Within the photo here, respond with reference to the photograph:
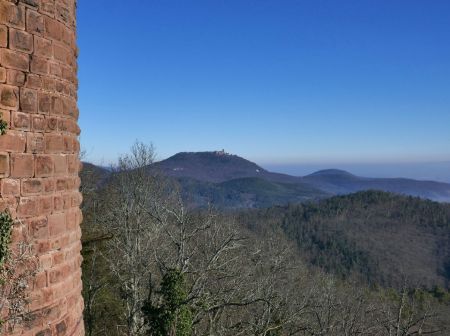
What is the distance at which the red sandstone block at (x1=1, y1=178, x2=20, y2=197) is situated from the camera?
2.24m

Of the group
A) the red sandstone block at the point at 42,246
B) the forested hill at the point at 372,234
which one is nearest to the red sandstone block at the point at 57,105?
the red sandstone block at the point at 42,246

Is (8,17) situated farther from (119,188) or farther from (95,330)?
(119,188)

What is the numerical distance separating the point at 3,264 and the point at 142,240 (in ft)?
69.4

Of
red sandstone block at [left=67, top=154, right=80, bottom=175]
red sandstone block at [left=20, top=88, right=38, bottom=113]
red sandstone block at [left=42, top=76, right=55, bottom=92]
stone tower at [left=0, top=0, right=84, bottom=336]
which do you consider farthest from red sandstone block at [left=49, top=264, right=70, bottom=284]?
red sandstone block at [left=42, top=76, right=55, bottom=92]

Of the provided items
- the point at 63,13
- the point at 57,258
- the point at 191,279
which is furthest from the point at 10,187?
the point at 191,279

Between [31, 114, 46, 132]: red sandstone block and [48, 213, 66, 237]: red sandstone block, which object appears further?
[48, 213, 66, 237]: red sandstone block

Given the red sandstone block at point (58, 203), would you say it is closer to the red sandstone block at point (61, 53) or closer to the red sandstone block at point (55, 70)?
the red sandstone block at point (55, 70)

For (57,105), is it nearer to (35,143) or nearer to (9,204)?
(35,143)

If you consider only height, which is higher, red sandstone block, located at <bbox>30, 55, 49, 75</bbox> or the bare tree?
red sandstone block, located at <bbox>30, 55, 49, 75</bbox>

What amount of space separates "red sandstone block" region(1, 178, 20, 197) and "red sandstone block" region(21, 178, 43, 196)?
0.03m

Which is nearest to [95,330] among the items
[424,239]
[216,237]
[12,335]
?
[216,237]

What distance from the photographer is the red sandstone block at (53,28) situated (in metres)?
2.53

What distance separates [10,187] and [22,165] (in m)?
0.12

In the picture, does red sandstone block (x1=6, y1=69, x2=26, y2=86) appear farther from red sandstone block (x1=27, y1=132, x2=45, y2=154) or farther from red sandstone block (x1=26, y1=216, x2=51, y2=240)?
red sandstone block (x1=26, y1=216, x2=51, y2=240)
